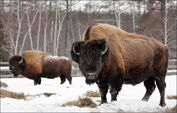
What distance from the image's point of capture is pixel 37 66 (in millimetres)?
14172

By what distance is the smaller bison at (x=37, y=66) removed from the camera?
45.4ft

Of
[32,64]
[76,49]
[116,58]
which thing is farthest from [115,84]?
[32,64]

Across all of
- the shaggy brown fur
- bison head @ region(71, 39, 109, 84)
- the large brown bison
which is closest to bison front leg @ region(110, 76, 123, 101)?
the large brown bison

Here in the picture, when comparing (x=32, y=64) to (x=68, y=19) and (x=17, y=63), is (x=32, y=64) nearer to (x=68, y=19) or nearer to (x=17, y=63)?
(x=17, y=63)

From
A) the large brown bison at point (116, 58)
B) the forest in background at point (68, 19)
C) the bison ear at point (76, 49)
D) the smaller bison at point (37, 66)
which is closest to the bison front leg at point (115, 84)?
the large brown bison at point (116, 58)

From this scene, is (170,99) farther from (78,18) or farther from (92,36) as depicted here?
(78,18)

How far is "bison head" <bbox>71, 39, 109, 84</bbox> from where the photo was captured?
202 inches

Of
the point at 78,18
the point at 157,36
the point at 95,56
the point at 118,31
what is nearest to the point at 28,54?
the point at 118,31

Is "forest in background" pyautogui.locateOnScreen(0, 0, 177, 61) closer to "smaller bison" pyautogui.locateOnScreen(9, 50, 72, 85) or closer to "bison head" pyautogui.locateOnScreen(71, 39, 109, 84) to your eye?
"smaller bison" pyautogui.locateOnScreen(9, 50, 72, 85)

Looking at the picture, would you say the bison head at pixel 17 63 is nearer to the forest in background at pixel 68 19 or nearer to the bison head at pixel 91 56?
the forest in background at pixel 68 19

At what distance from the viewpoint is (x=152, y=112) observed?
5.00 meters

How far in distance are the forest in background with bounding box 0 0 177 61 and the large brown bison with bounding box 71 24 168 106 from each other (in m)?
11.9

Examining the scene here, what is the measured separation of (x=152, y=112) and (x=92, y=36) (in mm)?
2283

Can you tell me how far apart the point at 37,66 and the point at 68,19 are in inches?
676
